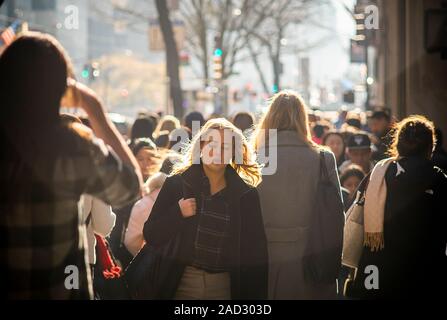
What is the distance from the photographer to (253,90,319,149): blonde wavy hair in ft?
23.5

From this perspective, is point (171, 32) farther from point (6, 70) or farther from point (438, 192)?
point (6, 70)

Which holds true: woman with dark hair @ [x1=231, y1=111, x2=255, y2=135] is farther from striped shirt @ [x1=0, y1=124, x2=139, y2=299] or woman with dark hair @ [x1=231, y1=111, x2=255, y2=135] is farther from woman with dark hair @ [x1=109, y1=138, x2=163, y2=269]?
striped shirt @ [x1=0, y1=124, x2=139, y2=299]

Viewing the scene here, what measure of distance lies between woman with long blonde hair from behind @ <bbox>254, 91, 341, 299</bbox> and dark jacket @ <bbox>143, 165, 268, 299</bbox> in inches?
27.6

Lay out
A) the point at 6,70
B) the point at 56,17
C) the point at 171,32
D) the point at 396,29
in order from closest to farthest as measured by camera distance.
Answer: the point at 6,70
the point at 396,29
the point at 171,32
the point at 56,17

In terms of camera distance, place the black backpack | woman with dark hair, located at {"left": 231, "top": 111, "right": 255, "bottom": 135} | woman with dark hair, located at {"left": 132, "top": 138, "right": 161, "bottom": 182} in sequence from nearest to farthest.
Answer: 1. the black backpack
2. woman with dark hair, located at {"left": 132, "top": 138, "right": 161, "bottom": 182}
3. woman with dark hair, located at {"left": 231, "top": 111, "right": 255, "bottom": 135}

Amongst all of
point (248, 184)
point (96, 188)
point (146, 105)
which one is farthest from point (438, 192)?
point (146, 105)

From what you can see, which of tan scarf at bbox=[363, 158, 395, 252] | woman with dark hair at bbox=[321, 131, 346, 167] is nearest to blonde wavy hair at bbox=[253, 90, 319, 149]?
tan scarf at bbox=[363, 158, 395, 252]

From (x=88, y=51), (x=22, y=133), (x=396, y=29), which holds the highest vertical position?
(x=88, y=51)

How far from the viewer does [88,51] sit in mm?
130125

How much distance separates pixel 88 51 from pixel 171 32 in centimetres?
10366
